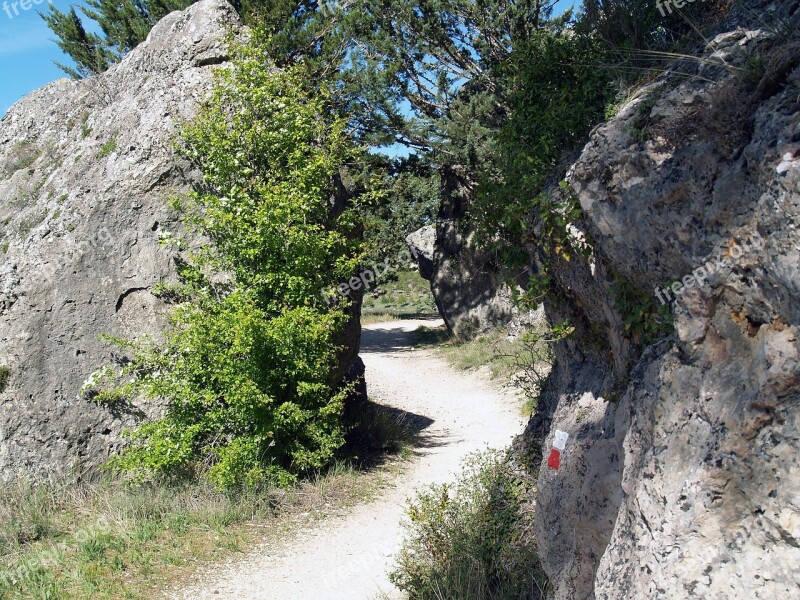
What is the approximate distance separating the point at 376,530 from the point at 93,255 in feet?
14.0

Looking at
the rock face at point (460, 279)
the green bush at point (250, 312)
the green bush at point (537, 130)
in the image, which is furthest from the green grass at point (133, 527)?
the rock face at point (460, 279)

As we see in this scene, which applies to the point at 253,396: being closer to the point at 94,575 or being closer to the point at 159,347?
the point at 159,347

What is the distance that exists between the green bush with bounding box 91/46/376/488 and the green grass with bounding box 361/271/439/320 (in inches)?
798

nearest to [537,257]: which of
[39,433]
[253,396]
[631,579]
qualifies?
[631,579]

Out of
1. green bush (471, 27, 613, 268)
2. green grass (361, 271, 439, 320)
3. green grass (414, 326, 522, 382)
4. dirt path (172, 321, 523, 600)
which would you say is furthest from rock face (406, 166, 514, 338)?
green bush (471, 27, 613, 268)

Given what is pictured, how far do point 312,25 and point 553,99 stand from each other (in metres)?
8.87

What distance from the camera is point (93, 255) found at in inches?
303

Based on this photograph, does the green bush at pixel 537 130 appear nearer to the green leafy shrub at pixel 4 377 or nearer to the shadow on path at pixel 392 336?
the green leafy shrub at pixel 4 377

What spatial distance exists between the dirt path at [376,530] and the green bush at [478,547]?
38 centimetres

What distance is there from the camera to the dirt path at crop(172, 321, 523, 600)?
5539mm

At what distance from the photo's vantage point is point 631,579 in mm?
2586

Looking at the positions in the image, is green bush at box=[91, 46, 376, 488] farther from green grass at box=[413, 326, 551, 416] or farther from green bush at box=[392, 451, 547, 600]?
green grass at box=[413, 326, 551, 416]

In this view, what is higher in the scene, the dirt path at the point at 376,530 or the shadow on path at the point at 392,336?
the shadow on path at the point at 392,336

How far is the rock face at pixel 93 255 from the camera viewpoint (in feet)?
23.9
